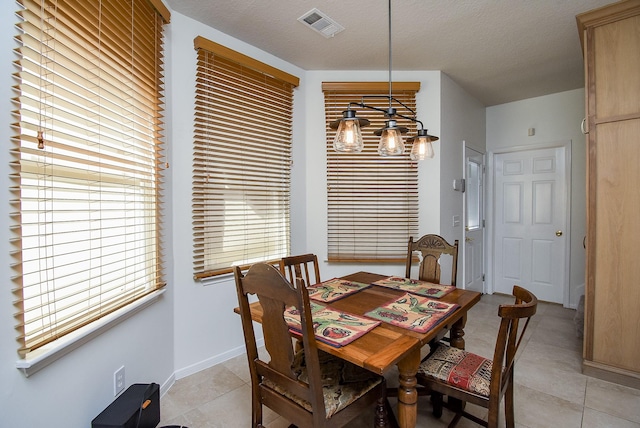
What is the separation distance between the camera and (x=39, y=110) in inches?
45.4

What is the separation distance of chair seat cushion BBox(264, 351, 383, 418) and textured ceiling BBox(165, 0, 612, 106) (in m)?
2.31

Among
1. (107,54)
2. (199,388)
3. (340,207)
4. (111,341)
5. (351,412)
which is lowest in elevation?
(199,388)

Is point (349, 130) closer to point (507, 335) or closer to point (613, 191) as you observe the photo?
point (507, 335)

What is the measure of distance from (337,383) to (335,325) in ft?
0.88

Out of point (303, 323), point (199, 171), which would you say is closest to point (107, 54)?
point (199, 171)

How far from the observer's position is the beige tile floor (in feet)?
5.80

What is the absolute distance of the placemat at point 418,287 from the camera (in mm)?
1880

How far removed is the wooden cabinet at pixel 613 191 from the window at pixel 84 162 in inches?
121

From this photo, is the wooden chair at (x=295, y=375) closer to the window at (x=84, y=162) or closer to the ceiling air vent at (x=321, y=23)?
the window at (x=84, y=162)

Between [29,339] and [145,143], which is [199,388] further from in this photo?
[145,143]

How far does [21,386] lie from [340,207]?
250cm

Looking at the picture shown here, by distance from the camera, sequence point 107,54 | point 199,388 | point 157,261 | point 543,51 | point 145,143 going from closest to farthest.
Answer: point 107,54 < point 145,143 < point 157,261 < point 199,388 < point 543,51

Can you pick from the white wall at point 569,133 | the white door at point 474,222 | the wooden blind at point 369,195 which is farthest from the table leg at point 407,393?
the white wall at point 569,133

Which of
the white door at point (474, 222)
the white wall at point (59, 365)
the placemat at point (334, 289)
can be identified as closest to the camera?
the white wall at point (59, 365)
